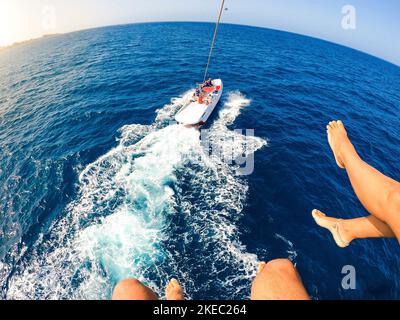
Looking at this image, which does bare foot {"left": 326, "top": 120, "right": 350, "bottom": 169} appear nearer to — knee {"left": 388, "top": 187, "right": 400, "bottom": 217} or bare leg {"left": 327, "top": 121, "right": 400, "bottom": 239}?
bare leg {"left": 327, "top": 121, "right": 400, "bottom": 239}

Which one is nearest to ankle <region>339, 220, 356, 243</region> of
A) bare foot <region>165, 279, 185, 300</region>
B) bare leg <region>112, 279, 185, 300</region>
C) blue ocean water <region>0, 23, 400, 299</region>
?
bare foot <region>165, 279, 185, 300</region>

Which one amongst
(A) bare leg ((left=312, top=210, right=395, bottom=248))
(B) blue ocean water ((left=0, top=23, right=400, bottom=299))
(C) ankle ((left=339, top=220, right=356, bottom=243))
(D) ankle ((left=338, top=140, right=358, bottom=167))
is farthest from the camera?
(B) blue ocean water ((left=0, top=23, right=400, bottom=299))

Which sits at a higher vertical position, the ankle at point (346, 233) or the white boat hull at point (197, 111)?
the ankle at point (346, 233)

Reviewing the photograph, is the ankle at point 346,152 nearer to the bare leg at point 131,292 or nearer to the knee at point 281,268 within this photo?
the knee at point 281,268

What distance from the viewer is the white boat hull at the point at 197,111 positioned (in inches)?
905

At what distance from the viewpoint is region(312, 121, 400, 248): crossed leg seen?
153 inches

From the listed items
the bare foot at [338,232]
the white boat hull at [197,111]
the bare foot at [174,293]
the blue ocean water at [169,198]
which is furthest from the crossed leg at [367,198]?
the white boat hull at [197,111]

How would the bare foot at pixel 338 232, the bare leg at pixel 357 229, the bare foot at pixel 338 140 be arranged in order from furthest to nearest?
the bare foot at pixel 338 140, the bare foot at pixel 338 232, the bare leg at pixel 357 229

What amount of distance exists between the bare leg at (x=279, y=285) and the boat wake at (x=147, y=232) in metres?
8.99

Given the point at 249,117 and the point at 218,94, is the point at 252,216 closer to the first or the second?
the point at 249,117

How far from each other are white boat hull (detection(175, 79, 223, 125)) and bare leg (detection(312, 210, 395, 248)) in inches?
708

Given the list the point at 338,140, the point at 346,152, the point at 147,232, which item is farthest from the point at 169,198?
the point at 346,152
